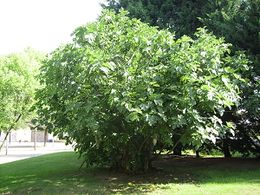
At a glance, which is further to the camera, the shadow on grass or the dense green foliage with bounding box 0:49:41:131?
the dense green foliage with bounding box 0:49:41:131

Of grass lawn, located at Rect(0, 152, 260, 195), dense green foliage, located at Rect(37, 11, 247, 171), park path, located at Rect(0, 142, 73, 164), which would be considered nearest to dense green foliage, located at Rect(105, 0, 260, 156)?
grass lawn, located at Rect(0, 152, 260, 195)

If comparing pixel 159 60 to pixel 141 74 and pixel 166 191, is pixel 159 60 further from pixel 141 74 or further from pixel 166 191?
pixel 166 191

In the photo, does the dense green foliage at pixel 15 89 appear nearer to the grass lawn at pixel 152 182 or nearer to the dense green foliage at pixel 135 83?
the grass lawn at pixel 152 182

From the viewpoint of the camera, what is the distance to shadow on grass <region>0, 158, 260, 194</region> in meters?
10.2

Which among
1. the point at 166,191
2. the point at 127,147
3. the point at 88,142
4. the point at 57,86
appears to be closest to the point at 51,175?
the point at 88,142

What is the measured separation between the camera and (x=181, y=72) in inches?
387

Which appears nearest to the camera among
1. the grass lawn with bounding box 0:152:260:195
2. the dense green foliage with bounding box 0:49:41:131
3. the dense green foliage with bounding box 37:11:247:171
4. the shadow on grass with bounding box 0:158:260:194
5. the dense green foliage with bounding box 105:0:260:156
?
the dense green foliage with bounding box 37:11:247:171

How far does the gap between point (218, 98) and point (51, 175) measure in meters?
6.19

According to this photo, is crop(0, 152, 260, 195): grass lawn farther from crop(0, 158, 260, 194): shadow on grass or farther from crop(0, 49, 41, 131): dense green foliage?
crop(0, 49, 41, 131): dense green foliage

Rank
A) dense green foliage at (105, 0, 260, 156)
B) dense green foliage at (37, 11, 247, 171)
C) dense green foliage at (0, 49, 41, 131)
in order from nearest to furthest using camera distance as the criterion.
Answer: dense green foliage at (37, 11, 247, 171), dense green foliage at (105, 0, 260, 156), dense green foliage at (0, 49, 41, 131)

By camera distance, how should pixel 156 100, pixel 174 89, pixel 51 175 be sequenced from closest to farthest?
pixel 156 100, pixel 174 89, pixel 51 175

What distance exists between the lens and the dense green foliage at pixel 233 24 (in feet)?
43.2

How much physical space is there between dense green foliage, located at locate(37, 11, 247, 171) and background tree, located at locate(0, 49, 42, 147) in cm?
537

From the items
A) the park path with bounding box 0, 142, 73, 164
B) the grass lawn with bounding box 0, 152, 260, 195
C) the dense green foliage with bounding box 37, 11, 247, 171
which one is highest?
the dense green foliage with bounding box 37, 11, 247, 171
